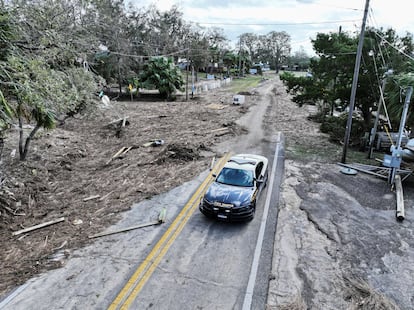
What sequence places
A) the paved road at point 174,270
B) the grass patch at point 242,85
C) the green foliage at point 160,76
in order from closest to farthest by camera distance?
1. the paved road at point 174,270
2. the green foliage at point 160,76
3. the grass patch at point 242,85

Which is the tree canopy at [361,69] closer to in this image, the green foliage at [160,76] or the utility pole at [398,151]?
the utility pole at [398,151]

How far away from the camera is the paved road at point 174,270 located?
6.34 m

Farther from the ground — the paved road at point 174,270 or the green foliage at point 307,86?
the green foliage at point 307,86

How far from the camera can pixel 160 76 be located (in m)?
37.9

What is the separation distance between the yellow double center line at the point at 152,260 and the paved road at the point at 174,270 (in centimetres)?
9

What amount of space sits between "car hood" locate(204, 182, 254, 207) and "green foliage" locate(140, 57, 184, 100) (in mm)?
30184

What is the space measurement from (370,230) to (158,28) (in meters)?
53.0

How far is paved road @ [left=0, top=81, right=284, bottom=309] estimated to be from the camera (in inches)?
249

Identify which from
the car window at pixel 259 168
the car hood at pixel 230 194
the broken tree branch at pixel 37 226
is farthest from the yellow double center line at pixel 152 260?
the broken tree branch at pixel 37 226

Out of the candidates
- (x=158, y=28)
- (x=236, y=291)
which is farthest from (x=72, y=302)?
(x=158, y=28)

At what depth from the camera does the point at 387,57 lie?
55.9 ft

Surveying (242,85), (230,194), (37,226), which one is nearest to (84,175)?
(37,226)

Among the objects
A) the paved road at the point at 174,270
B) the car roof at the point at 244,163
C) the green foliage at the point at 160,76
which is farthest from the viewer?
the green foliage at the point at 160,76

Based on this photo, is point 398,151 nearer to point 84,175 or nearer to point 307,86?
point 307,86
